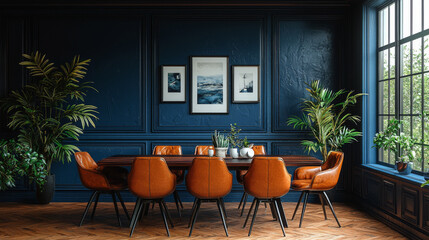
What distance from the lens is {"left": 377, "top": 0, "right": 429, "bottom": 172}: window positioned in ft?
12.5

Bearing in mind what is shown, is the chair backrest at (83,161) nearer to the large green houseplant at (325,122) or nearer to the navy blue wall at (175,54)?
the navy blue wall at (175,54)

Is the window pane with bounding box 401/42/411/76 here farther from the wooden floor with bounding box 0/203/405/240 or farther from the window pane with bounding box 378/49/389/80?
the wooden floor with bounding box 0/203/405/240

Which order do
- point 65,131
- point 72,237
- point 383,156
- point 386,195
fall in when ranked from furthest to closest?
point 65,131, point 383,156, point 386,195, point 72,237

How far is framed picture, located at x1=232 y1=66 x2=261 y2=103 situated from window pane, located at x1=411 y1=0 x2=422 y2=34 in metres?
2.23

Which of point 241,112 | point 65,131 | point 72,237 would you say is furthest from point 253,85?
point 72,237

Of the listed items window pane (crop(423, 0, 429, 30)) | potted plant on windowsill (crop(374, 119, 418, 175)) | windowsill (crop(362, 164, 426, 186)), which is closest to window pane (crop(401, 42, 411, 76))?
window pane (crop(423, 0, 429, 30))

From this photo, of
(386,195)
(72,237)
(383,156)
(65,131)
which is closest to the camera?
(72,237)

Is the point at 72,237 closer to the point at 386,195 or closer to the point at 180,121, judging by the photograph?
the point at 180,121

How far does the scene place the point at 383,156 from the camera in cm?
477

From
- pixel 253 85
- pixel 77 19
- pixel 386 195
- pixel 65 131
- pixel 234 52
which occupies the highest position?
pixel 77 19

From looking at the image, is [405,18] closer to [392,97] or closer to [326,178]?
[392,97]

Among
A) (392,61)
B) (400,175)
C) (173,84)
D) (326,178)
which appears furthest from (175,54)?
(400,175)

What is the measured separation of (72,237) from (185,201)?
79.9 inches

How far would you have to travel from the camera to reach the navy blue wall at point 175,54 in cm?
550
